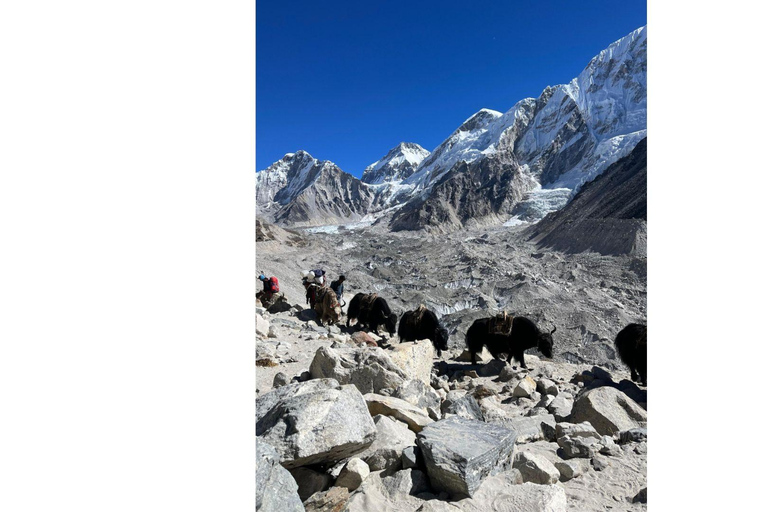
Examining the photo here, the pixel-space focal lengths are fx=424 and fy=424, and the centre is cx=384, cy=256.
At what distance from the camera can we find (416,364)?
157 inches

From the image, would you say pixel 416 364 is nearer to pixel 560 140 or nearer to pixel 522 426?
pixel 522 426

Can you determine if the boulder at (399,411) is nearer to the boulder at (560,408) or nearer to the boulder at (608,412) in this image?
the boulder at (608,412)

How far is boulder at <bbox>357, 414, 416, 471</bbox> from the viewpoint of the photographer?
1.87 meters

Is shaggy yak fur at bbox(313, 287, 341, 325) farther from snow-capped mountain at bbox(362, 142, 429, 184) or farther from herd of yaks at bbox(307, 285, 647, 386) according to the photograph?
snow-capped mountain at bbox(362, 142, 429, 184)

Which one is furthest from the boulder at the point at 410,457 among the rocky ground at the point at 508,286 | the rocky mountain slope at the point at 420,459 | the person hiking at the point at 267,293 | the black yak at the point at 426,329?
the person hiking at the point at 267,293

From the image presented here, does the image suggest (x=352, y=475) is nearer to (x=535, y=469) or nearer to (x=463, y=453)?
(x=463, y=453)

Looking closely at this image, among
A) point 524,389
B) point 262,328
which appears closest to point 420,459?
point 524,389

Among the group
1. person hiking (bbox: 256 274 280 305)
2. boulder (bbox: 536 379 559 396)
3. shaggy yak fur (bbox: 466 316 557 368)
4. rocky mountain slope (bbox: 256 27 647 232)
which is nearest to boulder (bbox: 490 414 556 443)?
boulder (bbox: 536 379 559 396)

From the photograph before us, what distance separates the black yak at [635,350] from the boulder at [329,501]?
4220mm

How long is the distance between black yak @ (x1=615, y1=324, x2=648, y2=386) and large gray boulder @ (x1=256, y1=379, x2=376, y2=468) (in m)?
4.08

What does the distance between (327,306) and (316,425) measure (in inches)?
242

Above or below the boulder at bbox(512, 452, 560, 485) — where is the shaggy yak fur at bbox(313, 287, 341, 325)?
above
